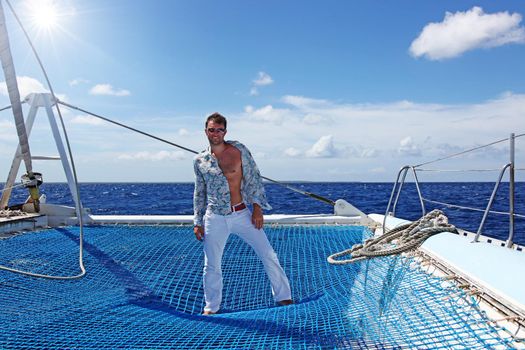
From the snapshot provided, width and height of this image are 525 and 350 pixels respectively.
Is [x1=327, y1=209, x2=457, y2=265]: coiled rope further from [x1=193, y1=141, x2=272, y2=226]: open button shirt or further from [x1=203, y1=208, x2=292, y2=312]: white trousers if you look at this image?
[x1=193, y1=141, x2=272, y2=226]: open button shirt

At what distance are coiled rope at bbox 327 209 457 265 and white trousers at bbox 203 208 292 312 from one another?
57cm

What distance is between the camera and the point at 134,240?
7.06 metres

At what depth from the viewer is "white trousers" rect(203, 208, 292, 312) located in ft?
14.1

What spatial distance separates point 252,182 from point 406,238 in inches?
62.1

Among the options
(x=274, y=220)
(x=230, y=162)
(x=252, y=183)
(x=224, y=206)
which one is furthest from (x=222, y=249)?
(x=274, y=220)

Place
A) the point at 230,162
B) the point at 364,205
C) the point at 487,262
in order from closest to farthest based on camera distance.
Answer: the point at 487,262, the point at 230,162, the point at 364,205

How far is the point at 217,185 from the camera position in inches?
169

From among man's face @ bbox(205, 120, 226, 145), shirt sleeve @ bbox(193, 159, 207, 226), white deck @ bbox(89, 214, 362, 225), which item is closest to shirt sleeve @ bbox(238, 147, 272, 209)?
man's face @ bbox(205, 120, 226, 145)

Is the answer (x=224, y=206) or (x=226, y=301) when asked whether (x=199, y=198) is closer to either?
(x=224, y=206)

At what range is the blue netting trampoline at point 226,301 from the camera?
3.13 metres

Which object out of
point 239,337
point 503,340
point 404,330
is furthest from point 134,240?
point 503,340

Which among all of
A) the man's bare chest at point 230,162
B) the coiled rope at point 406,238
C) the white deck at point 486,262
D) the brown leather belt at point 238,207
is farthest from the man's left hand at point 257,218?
the white deck at point 486,262

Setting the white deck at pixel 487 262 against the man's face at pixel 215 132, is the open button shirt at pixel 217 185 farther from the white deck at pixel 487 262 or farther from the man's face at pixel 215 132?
the white deck at pixel 487 262

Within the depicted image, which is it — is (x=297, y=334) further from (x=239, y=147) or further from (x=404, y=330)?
(x=239, y=147)
